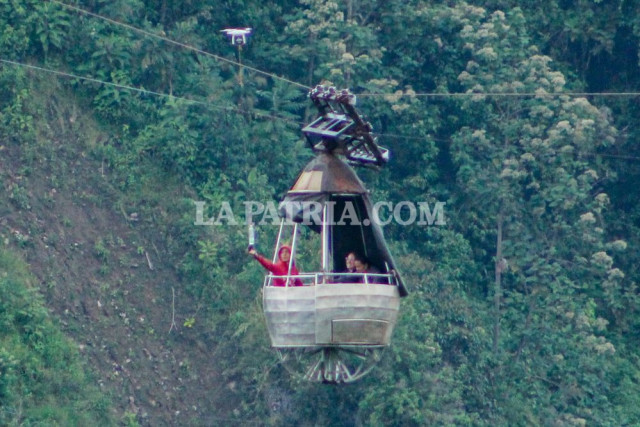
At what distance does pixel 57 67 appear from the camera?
103ft

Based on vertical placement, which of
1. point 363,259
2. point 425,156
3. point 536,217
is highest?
point 425,156

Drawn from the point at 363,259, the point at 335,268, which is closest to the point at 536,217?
the point at 335,268

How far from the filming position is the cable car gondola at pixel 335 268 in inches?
754

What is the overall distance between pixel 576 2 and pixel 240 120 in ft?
25.3

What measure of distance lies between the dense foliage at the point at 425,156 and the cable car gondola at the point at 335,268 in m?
7.71

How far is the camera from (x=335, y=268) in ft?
70.4

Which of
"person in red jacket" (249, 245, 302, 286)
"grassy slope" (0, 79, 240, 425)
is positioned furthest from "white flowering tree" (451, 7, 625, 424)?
"person in red jacket" (249, 245, 302, 286)

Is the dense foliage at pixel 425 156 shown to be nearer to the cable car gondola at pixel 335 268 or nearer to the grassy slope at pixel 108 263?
the grassy slope at pixel 108 263

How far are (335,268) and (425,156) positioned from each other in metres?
12.0

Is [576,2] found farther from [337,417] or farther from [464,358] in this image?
[337,417]

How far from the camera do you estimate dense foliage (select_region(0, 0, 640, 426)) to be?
2994 centimetres

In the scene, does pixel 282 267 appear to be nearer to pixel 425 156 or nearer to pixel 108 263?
pixel 108 263

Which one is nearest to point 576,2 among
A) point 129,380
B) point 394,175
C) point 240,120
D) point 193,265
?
point 394,175

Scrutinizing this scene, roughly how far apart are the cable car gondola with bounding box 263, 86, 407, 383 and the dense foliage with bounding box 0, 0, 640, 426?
304 inches
